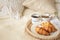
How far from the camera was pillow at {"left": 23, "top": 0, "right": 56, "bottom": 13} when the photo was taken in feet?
6.07

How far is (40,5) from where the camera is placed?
1.87 meters

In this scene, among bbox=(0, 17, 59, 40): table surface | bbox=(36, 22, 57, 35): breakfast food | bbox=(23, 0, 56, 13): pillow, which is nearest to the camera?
bbox=(36, 22, 57, 35): breakfast food

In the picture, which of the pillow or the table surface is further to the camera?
the pillow

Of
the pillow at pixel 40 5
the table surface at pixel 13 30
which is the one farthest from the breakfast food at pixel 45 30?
the pillow at pixel 40 5

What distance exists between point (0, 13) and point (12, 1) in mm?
260

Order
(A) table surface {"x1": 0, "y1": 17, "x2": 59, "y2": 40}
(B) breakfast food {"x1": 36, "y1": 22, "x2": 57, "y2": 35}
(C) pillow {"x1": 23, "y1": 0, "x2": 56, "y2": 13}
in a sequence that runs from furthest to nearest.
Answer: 1. (C) pillow {"x1": 23, "y1": 0, "x2": 56, "y2": 13}
2. (A) table surface {"x1": 0, "y1": 17, "x2": 59, "y2": 40}
3. (B) breakfast food {"x1": 36, "y1": 22, "x2": 57, "y2": 35}

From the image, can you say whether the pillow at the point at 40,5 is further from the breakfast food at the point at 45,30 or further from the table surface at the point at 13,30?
the breakfast food at the point at 45,30

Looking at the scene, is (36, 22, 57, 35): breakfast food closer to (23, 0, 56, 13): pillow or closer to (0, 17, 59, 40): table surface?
(0, 17, 59, 40): table surface

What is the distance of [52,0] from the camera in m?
1.95

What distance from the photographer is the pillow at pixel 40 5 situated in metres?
1.85

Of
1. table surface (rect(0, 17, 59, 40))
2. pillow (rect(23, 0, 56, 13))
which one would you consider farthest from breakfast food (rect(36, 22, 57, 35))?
pillow (rect(23, 0, 56, 13))

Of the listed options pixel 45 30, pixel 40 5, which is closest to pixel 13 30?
pixel 45 30

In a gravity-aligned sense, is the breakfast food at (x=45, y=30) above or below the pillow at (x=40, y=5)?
below

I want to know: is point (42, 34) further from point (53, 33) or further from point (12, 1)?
point (12, 1)
